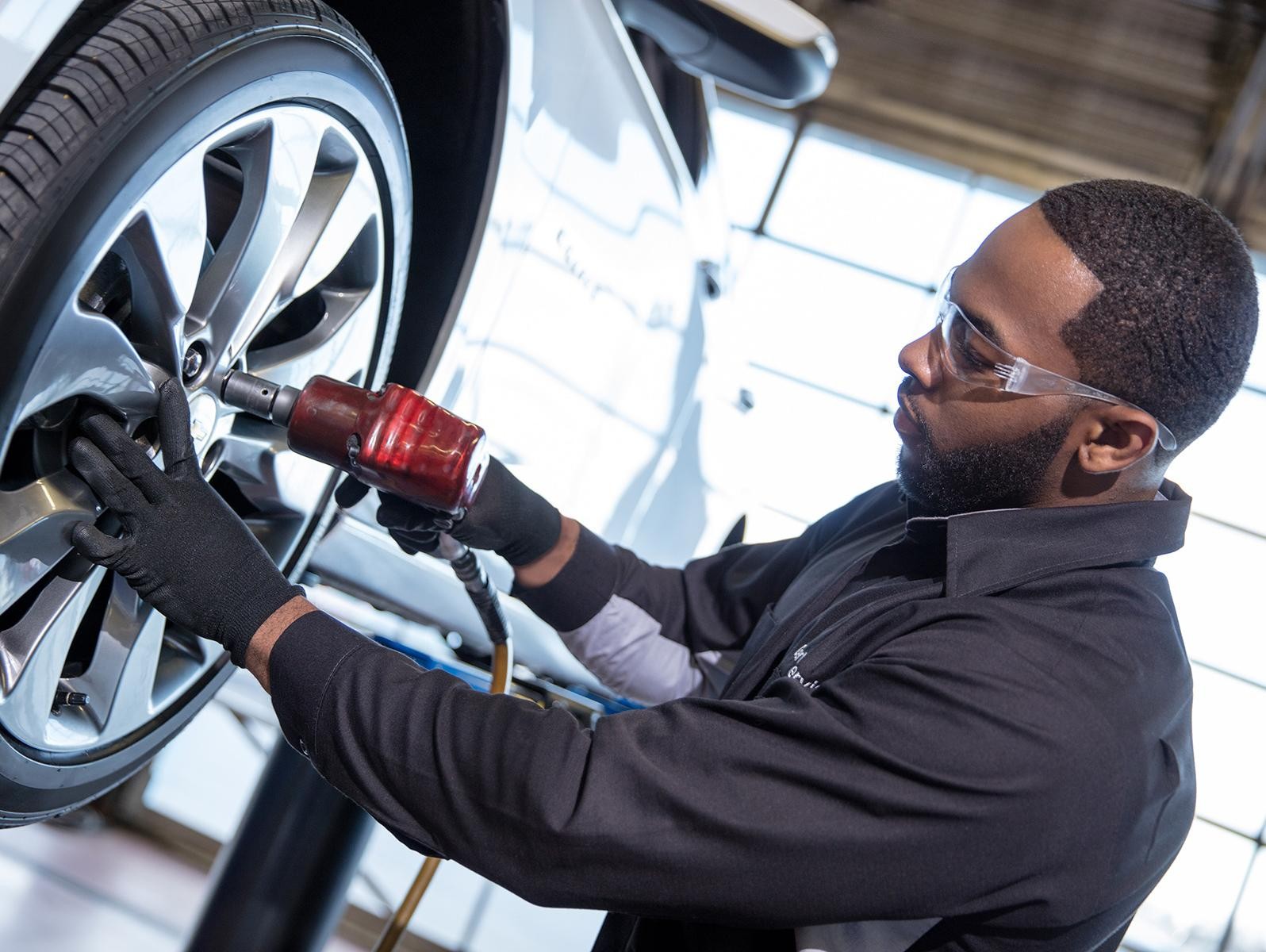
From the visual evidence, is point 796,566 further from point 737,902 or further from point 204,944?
point 204,944

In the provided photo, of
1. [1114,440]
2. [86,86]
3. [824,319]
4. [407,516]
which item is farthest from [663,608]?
[824,319]

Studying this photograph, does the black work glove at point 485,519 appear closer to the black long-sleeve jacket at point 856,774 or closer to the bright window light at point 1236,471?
the black long-sleeve jacket at point 856,774

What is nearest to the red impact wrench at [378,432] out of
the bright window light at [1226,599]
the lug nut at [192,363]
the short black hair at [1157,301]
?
the lug nut at [192,363]

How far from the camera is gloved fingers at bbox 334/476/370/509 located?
1581 mm

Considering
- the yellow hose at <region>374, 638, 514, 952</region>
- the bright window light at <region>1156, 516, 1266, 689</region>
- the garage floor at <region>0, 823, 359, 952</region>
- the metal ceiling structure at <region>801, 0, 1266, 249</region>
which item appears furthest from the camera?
the bright window light at <region>1156, 516, 1266, 689</region>

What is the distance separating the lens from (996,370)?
1307 millimetres

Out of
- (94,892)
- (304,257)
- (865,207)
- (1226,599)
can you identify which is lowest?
(94,892)

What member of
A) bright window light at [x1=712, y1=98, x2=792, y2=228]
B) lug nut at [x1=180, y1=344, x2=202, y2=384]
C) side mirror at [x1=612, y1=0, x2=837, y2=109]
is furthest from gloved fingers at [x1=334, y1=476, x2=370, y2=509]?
bright window light at [x1=712, y1=98, x2=792, y2=228]

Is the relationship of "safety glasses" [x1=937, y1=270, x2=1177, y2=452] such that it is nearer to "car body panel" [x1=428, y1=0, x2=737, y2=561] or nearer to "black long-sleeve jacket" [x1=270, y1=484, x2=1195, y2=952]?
"black long-sleeve jacket" [x1=270, y1=484, x2=1195, y2=952]

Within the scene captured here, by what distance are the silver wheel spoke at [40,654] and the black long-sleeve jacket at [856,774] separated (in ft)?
0.78

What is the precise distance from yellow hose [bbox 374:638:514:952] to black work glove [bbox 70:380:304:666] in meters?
0.60

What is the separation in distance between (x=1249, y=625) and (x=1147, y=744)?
7682 millimetres

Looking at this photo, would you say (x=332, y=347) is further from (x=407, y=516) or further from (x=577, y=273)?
(x=577, y=273)

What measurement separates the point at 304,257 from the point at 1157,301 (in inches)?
36.7
